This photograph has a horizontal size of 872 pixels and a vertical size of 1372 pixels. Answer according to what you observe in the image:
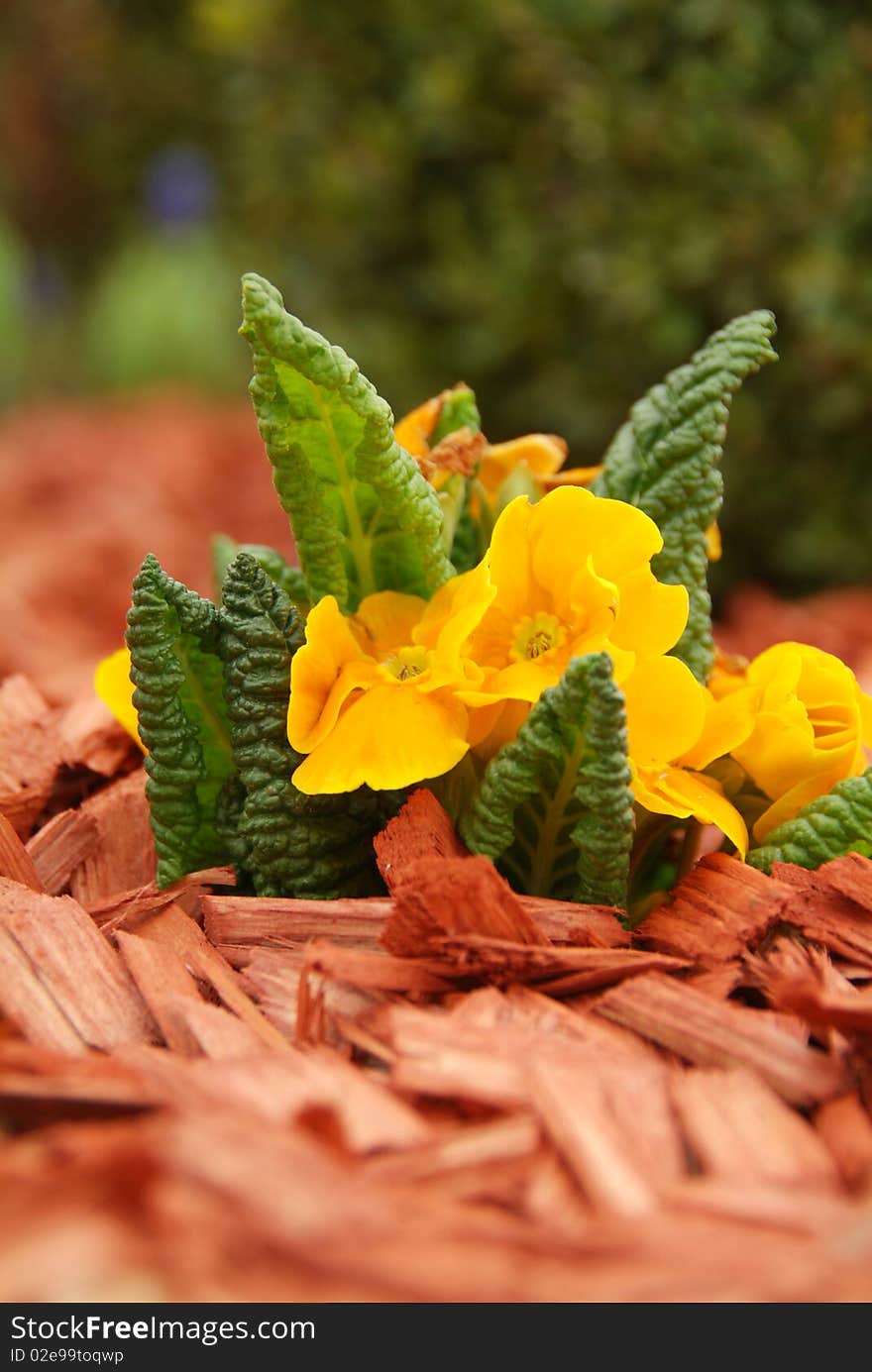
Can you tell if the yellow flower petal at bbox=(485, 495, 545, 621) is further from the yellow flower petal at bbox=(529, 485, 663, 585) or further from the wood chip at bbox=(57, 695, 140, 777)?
the wood chip at bbox=(57, 695, 140, 777)

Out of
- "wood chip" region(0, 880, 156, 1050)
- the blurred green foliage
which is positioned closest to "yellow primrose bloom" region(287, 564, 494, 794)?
"wood chip" region(0, 880, 156, 1050)

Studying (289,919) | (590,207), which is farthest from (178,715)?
(590,207)

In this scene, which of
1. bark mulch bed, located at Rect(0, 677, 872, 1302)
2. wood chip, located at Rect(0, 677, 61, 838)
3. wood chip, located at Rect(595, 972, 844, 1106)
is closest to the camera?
bark mulch bed, located at Rect(0, 677, 872, 1302)

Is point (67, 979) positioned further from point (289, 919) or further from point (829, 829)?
point (829, 829)

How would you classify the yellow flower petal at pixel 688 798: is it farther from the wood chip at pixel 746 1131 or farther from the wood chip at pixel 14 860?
the wood chip at pixel 14 860
